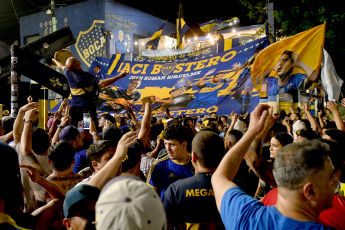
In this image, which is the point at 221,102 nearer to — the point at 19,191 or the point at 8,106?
the point at 19,191

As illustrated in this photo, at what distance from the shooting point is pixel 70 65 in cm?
675

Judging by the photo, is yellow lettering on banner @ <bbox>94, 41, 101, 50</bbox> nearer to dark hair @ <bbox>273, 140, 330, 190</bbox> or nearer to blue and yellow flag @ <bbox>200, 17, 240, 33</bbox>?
blue and yellow flag @ <bbox>200, 17, 240, 33</bbox>

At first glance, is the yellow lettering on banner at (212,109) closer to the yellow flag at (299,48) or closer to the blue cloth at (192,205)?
the yellow flag at (299,48)

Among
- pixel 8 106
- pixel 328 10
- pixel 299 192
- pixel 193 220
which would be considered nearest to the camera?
pixel 299 192

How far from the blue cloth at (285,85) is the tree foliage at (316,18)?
9257 mm

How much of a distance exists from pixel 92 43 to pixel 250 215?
26.0m

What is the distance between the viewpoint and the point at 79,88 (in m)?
6.86

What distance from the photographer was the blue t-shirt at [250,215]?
1.73 m

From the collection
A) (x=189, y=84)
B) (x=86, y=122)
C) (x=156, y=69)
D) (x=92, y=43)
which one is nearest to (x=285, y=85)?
(x=189, y=84)

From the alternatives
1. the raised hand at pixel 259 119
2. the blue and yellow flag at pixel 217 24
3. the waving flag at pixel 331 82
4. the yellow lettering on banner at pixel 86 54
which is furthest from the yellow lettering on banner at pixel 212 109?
the blue and yellow flag at pixel 217 24

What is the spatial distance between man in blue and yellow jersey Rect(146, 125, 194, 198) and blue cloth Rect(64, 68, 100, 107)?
3563 millimetres

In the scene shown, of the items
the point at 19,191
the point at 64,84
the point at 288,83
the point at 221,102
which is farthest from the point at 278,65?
the point at 64,84

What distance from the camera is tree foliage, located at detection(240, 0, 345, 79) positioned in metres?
16.0

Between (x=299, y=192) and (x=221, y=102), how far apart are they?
23.5 ft
